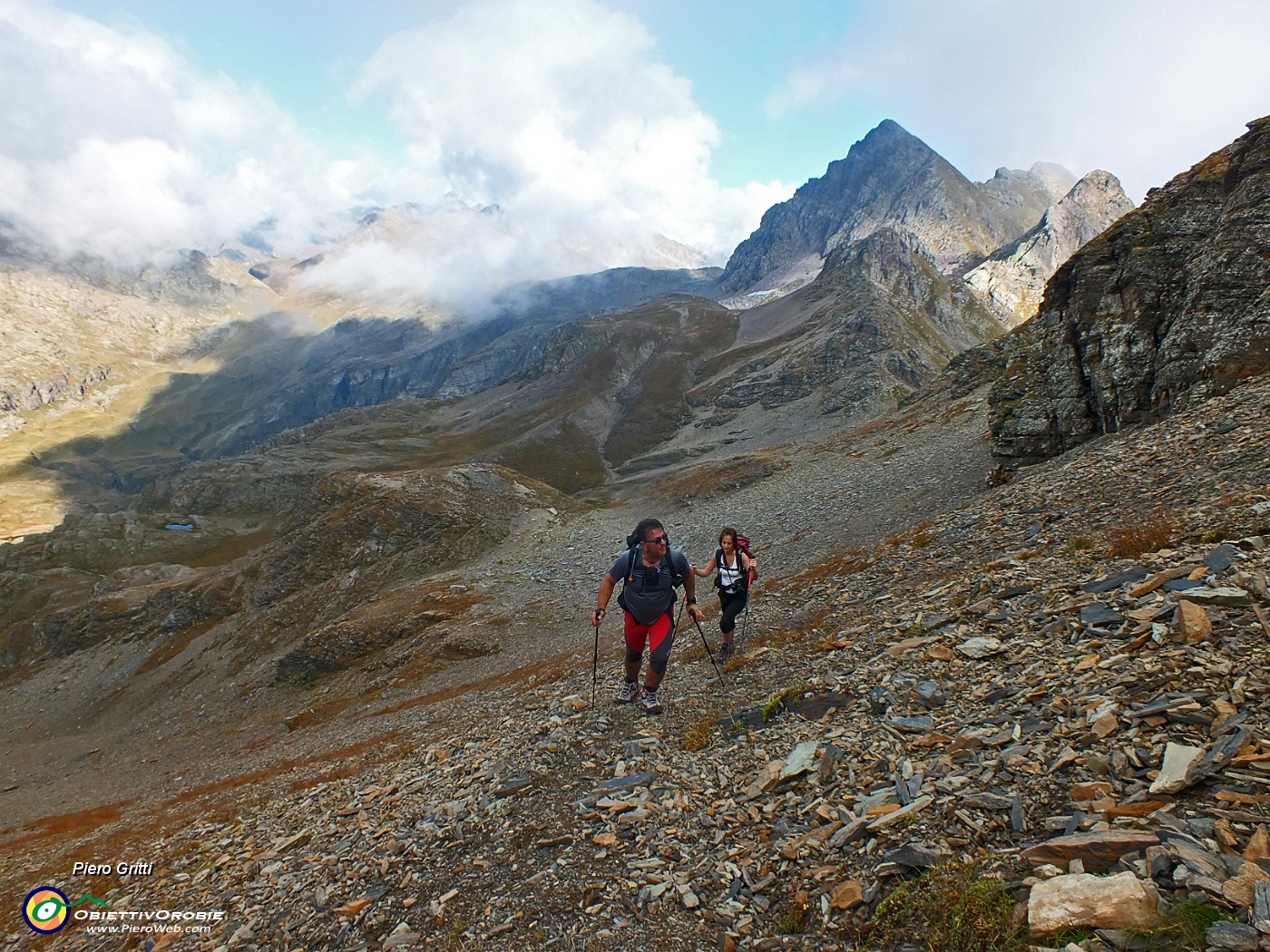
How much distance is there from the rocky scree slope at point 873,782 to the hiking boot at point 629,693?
948mm

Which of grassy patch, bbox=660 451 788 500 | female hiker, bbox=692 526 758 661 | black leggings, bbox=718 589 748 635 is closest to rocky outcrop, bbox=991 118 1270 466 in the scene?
female hiker, bbox=692 526 758 661

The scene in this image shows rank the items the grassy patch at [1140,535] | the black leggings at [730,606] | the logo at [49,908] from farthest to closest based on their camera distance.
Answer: the black leggings at [730,606] → the logo at [49,908] → the grassy patch at [1140,535]

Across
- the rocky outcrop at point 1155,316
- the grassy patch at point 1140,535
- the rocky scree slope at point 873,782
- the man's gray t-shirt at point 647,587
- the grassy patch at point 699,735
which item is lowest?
the grassy patch at point 699,735

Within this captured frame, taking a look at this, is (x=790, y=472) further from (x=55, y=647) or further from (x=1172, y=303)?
(x=55, y=647)

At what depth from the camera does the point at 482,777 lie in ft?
38.1

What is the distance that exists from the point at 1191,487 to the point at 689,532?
41355 millimetres

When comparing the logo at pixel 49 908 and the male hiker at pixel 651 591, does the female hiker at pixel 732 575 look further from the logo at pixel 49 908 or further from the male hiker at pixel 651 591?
the logo at pixel 49 908

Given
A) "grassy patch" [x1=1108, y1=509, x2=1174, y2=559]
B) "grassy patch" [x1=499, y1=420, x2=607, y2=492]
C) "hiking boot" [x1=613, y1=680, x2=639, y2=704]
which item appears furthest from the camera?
"grassy patch" [x1=499, y1=420, x2=607, y2=492]

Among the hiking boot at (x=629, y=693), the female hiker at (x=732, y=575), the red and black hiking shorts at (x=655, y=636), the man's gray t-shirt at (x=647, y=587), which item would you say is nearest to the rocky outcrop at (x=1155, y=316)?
the female hiker at (x=732, y=575)

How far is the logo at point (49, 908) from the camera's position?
12.3m

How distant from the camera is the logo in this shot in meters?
12.3

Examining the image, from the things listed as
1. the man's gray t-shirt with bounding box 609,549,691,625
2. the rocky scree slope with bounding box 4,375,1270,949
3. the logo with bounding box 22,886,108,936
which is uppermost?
the man's gray t-shirt with bounding box 609,549,691,625

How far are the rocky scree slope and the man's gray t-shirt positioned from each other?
2.52 metres

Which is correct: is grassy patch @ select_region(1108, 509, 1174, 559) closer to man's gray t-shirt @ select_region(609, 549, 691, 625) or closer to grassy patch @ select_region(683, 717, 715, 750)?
man's gray t-shirt @ select_region(609, 549, 691, 625)
